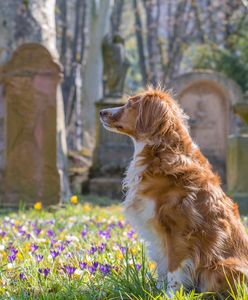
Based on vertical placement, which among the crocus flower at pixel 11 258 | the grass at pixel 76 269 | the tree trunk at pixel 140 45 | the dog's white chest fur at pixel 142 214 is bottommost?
the grass at pixel 76 269

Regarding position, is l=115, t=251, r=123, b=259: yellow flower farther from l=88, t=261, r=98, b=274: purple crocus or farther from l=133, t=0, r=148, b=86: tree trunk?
l=133, t=0, r=148, b=86: tree trunk

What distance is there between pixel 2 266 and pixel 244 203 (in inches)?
270

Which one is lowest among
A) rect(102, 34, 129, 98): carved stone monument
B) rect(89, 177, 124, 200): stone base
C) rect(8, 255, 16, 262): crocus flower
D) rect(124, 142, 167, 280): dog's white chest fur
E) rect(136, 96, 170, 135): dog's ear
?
rect(89, 177, 124, 200): stone base

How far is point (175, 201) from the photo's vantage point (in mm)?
4285

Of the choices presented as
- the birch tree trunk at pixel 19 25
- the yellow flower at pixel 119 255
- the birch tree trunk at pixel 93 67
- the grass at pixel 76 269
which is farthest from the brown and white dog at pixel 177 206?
the birch tree trunk at pixel 93 67

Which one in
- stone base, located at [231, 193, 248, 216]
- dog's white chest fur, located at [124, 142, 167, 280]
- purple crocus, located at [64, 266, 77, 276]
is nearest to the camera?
dog's white chest fur, located at [124, 142, 167, 280]

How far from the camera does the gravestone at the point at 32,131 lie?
11148 millimetres

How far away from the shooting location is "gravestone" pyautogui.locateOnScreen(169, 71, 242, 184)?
1738 centimetres

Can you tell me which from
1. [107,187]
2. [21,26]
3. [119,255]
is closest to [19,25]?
[21,26]

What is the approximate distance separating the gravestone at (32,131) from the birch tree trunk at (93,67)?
14274 mm

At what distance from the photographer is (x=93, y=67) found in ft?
84.8

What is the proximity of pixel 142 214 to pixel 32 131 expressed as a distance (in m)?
7.01

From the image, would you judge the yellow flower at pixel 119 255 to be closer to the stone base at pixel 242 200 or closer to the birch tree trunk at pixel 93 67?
the stone base at pixel 242 200

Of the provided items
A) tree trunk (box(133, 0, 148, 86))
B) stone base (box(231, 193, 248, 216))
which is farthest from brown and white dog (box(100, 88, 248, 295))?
tree trunk (box(133, 0, 148, 86))
